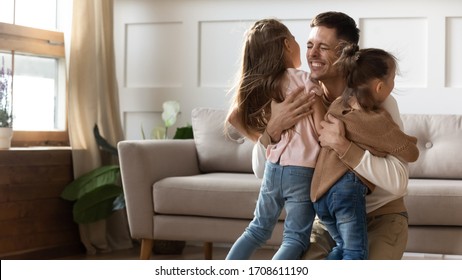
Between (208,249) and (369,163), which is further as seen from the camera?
(208,249)

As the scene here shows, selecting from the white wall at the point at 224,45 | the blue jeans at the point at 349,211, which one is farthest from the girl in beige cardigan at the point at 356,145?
the white wall at the point at 224,45

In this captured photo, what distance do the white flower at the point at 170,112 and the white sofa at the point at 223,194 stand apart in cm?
44

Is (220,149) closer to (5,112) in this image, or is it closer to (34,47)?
(5,112)

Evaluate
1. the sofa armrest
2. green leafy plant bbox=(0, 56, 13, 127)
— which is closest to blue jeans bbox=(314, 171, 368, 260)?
the sofa armrest

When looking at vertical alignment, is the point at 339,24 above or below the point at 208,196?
above

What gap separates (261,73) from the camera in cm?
223

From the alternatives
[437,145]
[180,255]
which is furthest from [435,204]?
[180,255]

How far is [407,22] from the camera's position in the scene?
437cm

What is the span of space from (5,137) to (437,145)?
1.99m

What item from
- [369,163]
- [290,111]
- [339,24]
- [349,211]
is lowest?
[349,211]

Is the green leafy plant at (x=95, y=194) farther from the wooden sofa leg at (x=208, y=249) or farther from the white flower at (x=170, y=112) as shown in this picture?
the wooden sofa leg at (x=208, y=249)

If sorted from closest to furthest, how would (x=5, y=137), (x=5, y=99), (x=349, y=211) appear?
(x=349, y=211) < (x=5, y=137) < (x=5, y=99)

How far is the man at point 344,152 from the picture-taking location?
203cm

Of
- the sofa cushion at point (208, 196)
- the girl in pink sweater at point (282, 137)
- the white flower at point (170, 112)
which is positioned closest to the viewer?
the girl in pink sweater at point (282, 137)
